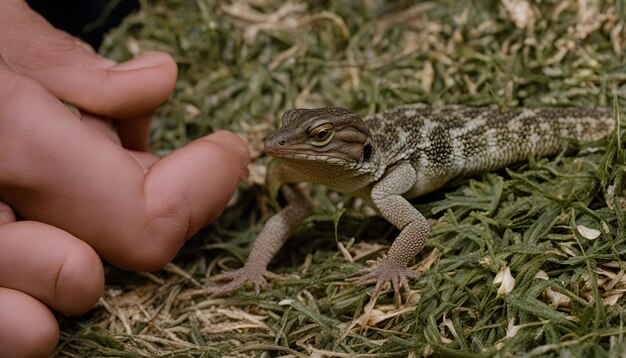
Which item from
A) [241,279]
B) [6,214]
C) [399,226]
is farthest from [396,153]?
[6,214]

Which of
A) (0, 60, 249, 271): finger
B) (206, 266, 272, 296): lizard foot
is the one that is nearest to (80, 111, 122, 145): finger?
(0, 60, 249, 271): finger

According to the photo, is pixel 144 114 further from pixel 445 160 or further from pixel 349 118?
pixel 445 160

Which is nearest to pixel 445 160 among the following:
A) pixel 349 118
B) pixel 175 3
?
pixel 349 118

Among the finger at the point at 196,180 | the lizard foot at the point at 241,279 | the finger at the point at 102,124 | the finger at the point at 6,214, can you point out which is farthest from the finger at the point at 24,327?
the finger at the point at 102,124

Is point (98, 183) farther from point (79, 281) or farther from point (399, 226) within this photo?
point (399, 226)

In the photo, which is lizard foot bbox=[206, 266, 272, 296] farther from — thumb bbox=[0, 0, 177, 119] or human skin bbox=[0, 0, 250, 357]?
thumb bbox=[0, 0, 177, 119]

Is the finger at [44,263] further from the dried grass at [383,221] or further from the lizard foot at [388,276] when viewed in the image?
the lizard foot at [388,276]
